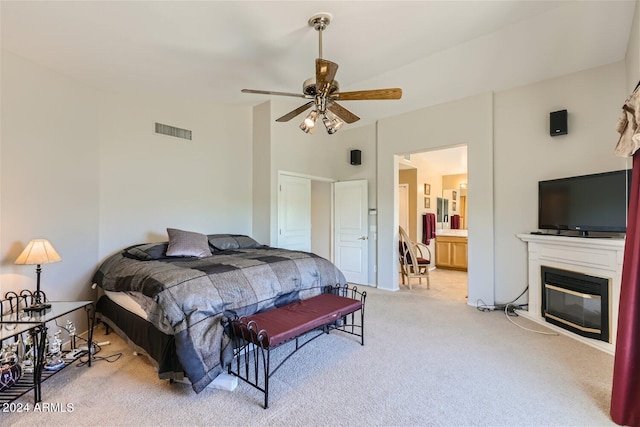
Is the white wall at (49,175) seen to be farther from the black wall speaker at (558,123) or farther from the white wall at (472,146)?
the black wall speaker at (558,123)

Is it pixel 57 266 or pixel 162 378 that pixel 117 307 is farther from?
pixel 162 378

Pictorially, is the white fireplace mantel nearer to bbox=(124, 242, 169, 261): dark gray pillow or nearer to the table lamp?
bbox=(124, 242, 169, 261): dark gray pillow

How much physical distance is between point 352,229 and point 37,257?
4.24 meters

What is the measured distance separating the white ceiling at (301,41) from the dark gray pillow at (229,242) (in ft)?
6.56

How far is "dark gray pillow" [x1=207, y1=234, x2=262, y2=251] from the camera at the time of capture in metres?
3.88

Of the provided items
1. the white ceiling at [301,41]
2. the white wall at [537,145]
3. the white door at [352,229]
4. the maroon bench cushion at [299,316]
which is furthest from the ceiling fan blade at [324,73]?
the white door at [352,229]

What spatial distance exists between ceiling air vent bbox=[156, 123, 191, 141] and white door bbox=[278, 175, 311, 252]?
4.94 feet

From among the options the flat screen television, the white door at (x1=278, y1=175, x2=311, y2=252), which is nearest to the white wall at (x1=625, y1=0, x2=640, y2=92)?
the flat screen television

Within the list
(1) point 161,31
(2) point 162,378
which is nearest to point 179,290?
(2) point 162,378

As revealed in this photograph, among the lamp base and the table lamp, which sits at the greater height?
the table lamp

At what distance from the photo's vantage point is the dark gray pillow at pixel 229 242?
3.88 m

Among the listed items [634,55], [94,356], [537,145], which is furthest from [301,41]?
[94,356]

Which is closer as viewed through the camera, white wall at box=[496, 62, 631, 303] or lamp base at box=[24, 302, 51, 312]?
lamp base at box=[24, 302, 51, 312]

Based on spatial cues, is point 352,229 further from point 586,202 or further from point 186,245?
point 586,202
